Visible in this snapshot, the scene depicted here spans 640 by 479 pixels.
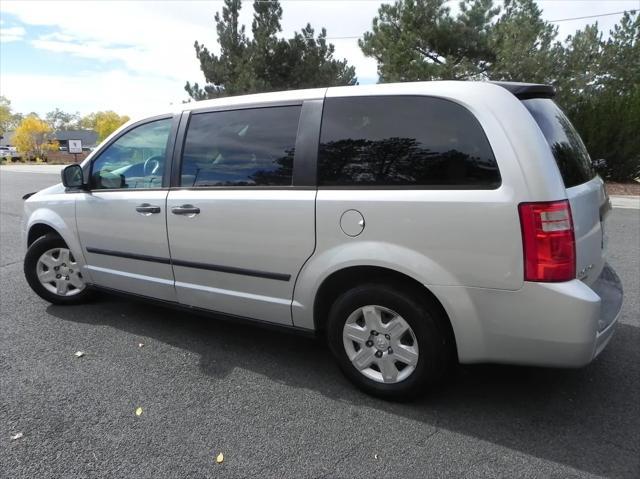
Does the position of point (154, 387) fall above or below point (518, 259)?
below

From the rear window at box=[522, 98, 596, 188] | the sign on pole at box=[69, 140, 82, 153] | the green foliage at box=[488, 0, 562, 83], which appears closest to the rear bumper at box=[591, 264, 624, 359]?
the rear window at box=[522, 98, 596, 188]

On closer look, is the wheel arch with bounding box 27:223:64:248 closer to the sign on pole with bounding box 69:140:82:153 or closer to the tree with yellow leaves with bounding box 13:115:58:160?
the sign on pole with bounding box 69:140:82:153

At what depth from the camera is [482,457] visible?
2256 millimetres

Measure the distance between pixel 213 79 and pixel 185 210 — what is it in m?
18.8

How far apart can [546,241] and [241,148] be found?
1873 millimetres

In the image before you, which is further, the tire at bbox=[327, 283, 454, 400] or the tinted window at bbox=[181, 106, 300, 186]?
the tinted window at bbox=[181, 106, 300, 186]

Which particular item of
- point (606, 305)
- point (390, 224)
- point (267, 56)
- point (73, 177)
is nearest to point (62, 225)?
point (73, 177)

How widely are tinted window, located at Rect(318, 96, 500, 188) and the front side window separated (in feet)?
4.53

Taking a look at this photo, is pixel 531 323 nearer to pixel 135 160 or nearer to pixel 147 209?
pixel 147 209

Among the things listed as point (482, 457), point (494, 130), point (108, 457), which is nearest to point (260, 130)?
point (494, 130)

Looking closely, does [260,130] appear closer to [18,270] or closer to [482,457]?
[482,457]

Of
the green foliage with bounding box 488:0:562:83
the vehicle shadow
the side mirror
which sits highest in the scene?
the green foliage with bounding box 488:0:562:83

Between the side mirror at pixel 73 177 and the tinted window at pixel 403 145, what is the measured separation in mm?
2198

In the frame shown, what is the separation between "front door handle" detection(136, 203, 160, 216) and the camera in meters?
3.38
